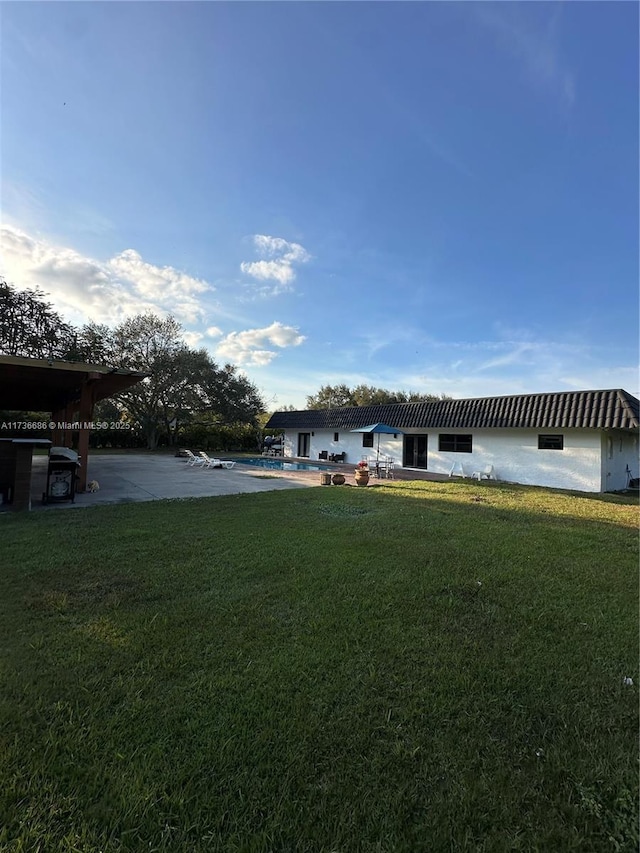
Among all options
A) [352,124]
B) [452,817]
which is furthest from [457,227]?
[452,817]

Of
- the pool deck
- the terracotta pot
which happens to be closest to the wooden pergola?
the pool deck

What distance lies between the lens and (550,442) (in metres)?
14.4

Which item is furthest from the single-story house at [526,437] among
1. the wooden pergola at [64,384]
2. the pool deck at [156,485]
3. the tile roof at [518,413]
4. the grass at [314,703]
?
the wooden pergola at [64,384]

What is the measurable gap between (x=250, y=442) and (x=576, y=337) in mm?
25474

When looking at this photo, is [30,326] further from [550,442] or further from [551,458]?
[551,458]

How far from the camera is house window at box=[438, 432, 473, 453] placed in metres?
16.8

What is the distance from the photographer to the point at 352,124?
9.40 meters

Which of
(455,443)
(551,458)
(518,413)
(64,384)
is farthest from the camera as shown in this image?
(455,443)

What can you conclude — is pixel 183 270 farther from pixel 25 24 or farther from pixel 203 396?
pixel 203 396

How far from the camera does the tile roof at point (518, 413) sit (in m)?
12.5

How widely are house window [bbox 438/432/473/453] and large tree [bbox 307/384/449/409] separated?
1143 inches

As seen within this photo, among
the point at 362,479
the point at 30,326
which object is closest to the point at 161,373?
the point at 30,326

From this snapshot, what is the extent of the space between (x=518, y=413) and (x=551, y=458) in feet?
6.59

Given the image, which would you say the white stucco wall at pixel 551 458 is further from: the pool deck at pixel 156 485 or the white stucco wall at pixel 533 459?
the pool deck at pixel 156 485
